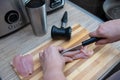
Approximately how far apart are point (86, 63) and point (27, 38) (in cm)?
25

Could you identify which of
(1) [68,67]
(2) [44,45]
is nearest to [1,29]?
(2) [44,45]

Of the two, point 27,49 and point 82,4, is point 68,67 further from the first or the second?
point 82,4

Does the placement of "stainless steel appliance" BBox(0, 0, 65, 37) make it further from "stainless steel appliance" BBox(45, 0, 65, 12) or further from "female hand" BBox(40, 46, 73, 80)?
"female hand" BBox(40, 46, 73, 80)

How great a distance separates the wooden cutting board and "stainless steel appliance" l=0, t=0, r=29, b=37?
0.42 ft

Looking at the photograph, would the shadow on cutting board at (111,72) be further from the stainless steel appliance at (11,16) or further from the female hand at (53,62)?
the stainless steel appliance at (11,16)

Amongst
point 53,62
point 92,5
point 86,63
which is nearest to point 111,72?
point 86,63

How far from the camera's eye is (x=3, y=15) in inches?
25.1

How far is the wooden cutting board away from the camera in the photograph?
1.84ft

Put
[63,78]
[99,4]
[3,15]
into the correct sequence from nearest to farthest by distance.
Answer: [63,78], [3,15], [99,4]

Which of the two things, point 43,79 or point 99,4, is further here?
point 99,4

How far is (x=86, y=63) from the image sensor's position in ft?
1.93

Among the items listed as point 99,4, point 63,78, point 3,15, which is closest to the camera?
point 63,78

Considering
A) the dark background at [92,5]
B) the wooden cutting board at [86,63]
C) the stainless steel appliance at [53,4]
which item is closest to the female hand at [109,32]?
the wooden cutting board at [86,63]

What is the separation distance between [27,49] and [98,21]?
31 centimetres
